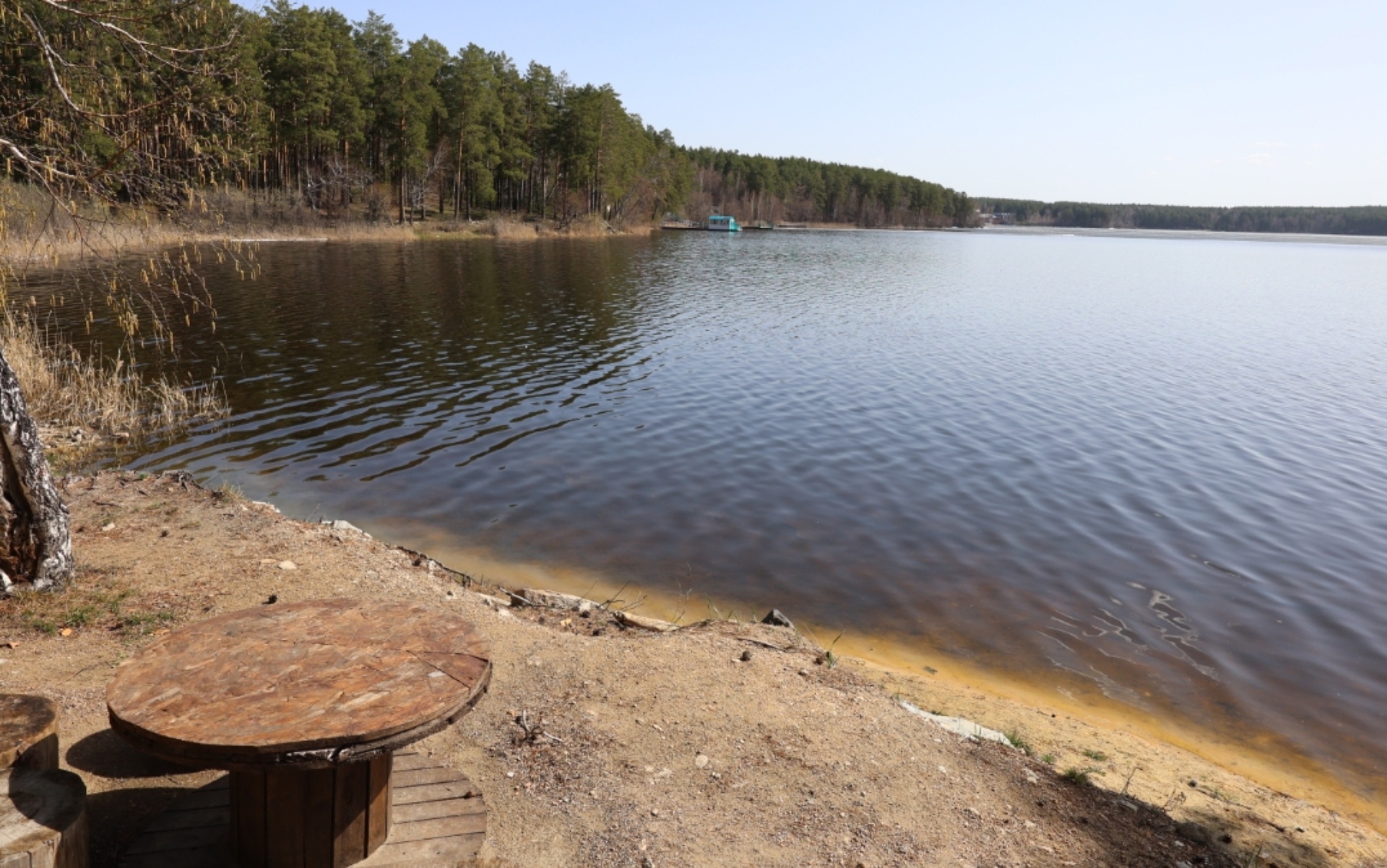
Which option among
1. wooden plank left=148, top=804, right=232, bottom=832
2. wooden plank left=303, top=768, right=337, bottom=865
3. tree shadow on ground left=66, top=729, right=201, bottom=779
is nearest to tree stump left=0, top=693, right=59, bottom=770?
wooden plank left=148, top=804, right=232, bottom=832

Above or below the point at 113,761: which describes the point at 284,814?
above

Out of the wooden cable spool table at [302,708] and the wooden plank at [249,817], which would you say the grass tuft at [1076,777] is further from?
the wooden plank at [249,817]

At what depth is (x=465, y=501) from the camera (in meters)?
12.4

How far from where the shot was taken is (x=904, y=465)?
1494 centimetres

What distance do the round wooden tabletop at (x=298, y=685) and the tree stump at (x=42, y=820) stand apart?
0.42 meters

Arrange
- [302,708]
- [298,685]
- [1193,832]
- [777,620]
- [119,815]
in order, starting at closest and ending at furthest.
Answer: [302,708]
[298,685]
[119,815]
[1193,832]
[777,620]

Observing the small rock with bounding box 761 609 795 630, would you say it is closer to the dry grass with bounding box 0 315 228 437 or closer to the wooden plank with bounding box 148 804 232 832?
the wooden plank with bounding box 148 804 232 832

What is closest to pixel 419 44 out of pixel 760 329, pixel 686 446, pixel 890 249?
pixel 890 249

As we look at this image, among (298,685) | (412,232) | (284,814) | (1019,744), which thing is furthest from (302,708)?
(412,232)

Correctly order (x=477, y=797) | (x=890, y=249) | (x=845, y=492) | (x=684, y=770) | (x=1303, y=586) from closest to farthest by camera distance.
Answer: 1. (x=477, y=797)
2. (x=684, y=770)
3. (x=1303, y=586)
4. (x=845, y=492)
5. (x=890, y=249)

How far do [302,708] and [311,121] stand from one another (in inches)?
2751

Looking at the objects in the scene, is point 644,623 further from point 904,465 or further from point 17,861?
point 904,465

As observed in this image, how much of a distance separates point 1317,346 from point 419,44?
64877 millimetres

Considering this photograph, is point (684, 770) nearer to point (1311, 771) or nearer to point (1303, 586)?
point (1311, 771)
